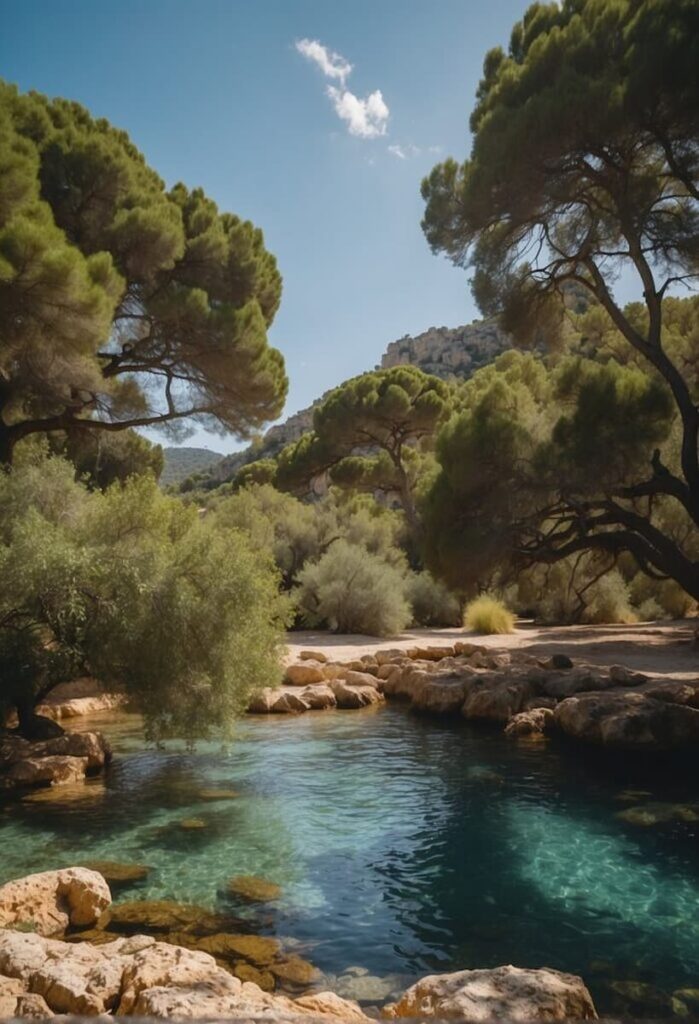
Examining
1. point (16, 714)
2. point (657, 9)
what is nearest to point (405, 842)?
point (16, 714)

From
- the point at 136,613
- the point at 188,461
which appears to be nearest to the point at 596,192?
the point at 136,613

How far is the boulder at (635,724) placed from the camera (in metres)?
9.45

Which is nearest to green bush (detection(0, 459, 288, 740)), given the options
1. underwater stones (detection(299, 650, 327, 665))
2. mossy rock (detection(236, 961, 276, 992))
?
mossy rock (detection(236, 961, 276, 992))

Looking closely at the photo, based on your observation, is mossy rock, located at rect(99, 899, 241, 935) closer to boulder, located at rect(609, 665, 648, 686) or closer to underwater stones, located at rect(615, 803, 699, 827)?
underwater stones, located at rect(615, 803, 699, 827)

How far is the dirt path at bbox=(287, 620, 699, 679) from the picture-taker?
13891mm

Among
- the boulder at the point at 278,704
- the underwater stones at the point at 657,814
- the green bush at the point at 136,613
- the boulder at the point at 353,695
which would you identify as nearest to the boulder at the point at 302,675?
the boulder at the point at 353,695

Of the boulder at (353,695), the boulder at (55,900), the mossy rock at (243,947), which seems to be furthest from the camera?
the boulder at (353,695)

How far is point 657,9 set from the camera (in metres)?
11.3

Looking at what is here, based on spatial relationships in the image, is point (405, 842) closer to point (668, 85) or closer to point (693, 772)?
point (693, 772)

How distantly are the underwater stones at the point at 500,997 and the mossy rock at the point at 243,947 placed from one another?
126cm

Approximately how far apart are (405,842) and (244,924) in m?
2.05

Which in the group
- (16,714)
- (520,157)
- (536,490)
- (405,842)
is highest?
(520,157)

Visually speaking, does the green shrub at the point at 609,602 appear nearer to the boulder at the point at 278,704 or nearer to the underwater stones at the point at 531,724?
the underwater stones at the point at 531,724

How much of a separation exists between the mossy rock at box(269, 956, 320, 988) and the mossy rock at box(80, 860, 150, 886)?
1890mm
